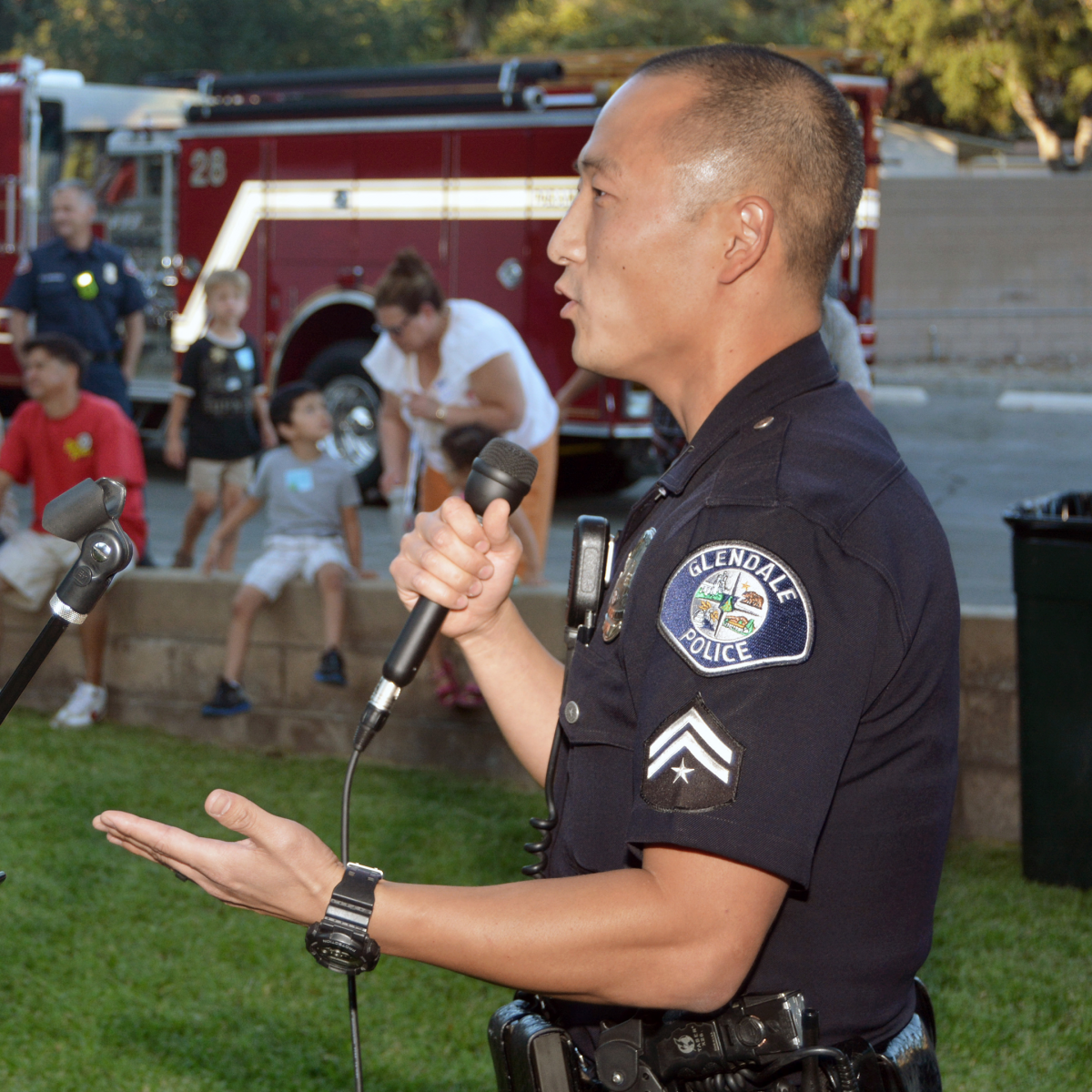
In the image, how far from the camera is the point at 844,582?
1354 mm

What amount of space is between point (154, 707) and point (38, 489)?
109 cm

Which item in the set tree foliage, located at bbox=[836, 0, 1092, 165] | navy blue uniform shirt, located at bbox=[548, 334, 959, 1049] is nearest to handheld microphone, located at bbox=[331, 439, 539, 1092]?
navy blue uniform shirt, located at bbox=[548, 334, 959, 1049]

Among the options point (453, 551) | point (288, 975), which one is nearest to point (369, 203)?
point (288, 975)

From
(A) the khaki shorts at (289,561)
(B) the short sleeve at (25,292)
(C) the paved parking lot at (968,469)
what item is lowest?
(C) the paved parking lot at (968,469)

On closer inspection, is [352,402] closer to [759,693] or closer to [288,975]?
[288,975]

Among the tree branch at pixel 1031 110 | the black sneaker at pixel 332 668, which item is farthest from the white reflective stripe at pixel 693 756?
the tree branch at pixel 1031 110

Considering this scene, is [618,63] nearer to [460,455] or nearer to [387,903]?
[460,455]

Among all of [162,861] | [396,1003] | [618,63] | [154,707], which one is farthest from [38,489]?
[618,63]

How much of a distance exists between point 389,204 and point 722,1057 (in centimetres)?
976

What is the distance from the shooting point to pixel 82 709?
236 inches

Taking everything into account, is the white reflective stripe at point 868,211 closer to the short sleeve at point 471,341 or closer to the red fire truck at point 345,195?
the red fire truck at point 345,195

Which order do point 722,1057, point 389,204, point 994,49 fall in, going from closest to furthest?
point 722,1057, point 389,204, point 994,49

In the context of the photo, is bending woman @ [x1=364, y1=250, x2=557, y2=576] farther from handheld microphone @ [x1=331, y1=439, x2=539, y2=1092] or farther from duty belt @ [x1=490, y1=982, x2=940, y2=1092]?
duty belt @ [x1=490, y1=982, x2=940, y2=1092]

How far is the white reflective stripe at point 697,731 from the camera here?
1.32 m
